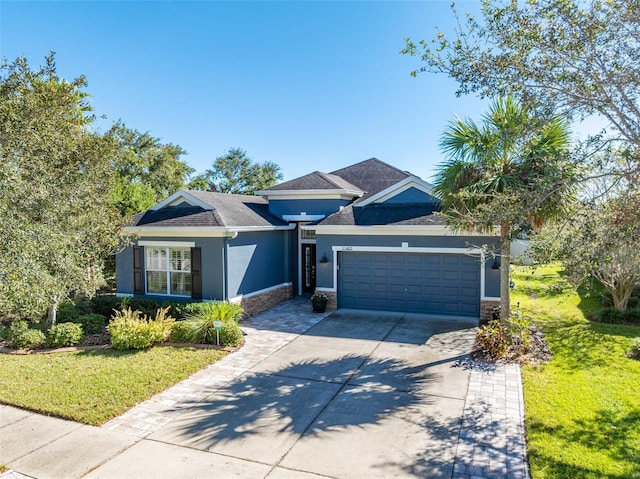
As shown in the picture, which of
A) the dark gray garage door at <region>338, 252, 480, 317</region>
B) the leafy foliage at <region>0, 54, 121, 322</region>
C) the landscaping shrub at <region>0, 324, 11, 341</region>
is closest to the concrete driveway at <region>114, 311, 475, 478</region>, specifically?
the dark gray garage door at <region>338, 252, 480, 317</region>

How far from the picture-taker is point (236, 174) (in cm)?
4644

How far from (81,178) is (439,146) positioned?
33.1 ft

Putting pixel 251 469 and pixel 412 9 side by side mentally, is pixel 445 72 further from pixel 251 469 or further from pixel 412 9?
pixel 251 469

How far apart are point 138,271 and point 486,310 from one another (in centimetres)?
1311

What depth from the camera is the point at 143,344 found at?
11070 mm

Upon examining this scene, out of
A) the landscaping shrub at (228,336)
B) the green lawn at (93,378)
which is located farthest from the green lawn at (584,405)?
the landscaping shrub at (228,336)

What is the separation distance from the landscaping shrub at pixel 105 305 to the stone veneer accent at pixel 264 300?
429 centimetres

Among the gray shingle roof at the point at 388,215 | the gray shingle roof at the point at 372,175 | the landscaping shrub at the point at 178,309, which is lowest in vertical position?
the landscaping shrub at the point at 178,309

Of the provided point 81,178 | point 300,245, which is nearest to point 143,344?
point 81,178

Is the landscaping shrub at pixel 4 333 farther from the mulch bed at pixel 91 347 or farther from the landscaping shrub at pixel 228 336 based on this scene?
the landscaping shrub at pixel 228 336

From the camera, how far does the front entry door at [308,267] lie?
18.5 m

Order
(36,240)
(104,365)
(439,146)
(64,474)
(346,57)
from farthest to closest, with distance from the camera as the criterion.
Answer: (346,57), (439,146), (104,365), (36,240), (64,474)

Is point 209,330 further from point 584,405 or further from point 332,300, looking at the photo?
point 584,405

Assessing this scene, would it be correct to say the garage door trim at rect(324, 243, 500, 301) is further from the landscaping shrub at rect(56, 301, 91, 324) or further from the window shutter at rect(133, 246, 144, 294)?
the landscaping shrub at rect(56, 301, 91, 324)
